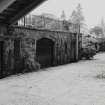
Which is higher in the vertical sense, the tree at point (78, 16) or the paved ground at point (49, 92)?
the tree at point (78, 16)

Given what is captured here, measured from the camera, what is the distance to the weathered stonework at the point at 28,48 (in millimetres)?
10312

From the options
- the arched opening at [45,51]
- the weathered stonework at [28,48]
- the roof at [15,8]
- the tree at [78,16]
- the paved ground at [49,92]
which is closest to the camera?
the paved ground at [49,92]

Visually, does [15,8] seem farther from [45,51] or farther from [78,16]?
[78,16]

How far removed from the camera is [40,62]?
13.4 metres

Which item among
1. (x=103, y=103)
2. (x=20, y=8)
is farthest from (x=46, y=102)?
(x=20, y=8)

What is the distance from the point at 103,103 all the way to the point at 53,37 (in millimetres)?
9125

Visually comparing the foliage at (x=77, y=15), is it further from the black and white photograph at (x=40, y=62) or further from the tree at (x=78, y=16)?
the black and white photograph at (x=40, y=62)

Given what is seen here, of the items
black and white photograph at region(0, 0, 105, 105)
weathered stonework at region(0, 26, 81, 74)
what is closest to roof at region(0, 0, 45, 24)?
black and white photograph at region(0, 0, 105, 105)

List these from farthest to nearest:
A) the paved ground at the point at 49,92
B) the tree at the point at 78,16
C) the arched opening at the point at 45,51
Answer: the tree at the point at 78,16 < the arched opening at the point at 45,51 < the paved ground at the point at 49,92

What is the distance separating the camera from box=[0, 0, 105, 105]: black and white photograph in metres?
6.61

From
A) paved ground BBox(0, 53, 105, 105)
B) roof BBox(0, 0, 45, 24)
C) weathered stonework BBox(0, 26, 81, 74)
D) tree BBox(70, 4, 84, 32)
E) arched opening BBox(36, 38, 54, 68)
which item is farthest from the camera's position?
tree BBox(70, 4, 84, 32)

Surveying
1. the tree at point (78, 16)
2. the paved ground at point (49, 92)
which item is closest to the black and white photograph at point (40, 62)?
the paved ground at point (49, 92)

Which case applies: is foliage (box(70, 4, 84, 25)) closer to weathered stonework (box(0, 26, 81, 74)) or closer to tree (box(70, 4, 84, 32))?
tree (box(70, 4, 84, 32))

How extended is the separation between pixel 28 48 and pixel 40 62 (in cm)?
195
